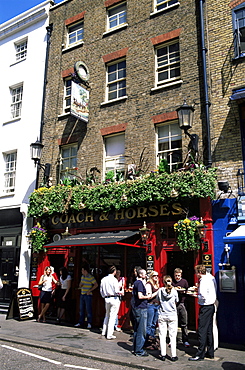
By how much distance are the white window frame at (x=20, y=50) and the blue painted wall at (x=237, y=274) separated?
1248cm

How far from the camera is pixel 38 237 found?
13.1 m

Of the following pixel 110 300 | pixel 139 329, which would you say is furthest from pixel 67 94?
pixel 139 329

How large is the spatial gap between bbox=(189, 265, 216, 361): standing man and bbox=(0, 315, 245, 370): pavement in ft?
0.63

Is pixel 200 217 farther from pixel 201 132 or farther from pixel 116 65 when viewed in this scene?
pixel 116 65

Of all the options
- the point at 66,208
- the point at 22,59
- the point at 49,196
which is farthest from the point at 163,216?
the point at 22,59

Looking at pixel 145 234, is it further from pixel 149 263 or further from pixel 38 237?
pixel 38 237

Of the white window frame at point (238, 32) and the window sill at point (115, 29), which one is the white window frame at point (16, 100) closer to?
the window sill at point (115, 29)

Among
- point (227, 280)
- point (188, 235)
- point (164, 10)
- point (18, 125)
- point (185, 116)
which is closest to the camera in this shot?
point (227, 280)

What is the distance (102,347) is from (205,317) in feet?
8.56

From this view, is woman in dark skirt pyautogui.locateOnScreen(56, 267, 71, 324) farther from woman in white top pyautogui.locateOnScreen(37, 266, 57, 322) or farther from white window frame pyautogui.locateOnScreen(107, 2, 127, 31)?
white window frame pyautogui.locateOnScreen(107, 2, 127, 31)

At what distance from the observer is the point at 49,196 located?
13086mm

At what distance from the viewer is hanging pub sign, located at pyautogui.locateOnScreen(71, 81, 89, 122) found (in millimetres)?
12820

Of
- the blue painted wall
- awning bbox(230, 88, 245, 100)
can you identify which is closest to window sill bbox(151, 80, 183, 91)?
awning bbox(230, 88, 245, 100)

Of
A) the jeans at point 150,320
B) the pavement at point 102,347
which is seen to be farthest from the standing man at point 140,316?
the jeans at point 150,320
